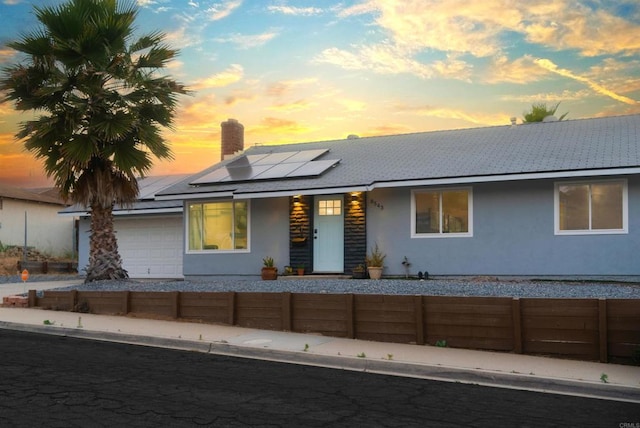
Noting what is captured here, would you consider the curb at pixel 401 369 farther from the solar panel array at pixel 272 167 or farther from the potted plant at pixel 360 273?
the solar panel array at pixel 272 167

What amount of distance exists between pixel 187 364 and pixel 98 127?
9419 mm

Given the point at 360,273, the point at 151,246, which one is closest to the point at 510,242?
the point at 360,273

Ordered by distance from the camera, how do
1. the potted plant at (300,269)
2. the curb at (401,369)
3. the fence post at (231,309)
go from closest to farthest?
1. the curb at (401,369)
2. the fence post at (231,309)
3. the potted plant at (300,269)

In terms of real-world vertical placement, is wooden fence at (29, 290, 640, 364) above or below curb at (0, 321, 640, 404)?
above

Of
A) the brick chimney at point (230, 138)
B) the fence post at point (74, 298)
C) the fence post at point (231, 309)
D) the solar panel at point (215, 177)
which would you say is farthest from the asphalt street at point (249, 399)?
the brick chimney at point (230, 138)

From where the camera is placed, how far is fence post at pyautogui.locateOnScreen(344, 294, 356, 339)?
11.5 m

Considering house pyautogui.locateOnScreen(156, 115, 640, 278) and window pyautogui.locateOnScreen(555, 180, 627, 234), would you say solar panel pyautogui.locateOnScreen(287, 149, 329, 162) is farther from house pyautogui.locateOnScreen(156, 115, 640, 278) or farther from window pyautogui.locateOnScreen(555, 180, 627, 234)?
window pyautogui.locateOnScreen(555, 180, 627, 234)

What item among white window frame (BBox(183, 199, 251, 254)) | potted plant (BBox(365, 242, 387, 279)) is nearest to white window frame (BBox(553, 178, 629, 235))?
potted plant (BBox(365, 242, 387, 279))

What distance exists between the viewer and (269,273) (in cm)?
1908

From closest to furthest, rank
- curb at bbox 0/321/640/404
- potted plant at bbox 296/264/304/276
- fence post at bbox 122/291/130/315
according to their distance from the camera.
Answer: curb at bbox 0/321/640/404 → fence post at bbox 122/291/130/315 → potted plant at bbox 296/264/304/276

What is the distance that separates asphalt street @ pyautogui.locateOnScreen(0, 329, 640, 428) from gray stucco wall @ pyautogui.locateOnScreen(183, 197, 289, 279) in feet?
33.2

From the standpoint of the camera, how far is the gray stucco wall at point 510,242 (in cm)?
1576

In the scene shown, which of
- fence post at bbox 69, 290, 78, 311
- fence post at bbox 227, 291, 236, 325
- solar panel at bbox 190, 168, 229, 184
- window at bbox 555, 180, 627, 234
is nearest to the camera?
fence post at bbox 227, 291, 236, 325

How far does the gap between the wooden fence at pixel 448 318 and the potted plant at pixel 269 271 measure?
5.38 meters
